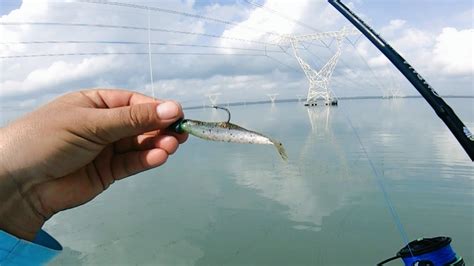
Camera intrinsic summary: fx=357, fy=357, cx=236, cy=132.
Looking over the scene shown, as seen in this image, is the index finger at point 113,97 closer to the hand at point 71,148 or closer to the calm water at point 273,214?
the hand at point 71,148

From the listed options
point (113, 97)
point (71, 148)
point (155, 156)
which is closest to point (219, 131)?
point (155, 156)

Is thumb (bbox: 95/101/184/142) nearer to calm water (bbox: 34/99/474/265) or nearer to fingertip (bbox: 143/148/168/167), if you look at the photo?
fingertip (bbox: 143/148/168/167)

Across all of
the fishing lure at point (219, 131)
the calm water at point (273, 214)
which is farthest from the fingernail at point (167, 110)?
the calm water at point (273, 214)

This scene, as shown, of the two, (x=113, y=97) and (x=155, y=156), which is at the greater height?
(x=113, y=97)

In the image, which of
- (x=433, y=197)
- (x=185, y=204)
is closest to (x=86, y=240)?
(x=185, y=204)

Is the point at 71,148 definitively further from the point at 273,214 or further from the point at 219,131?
the point at 273,214

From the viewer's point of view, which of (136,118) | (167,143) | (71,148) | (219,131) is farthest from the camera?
(167,143)

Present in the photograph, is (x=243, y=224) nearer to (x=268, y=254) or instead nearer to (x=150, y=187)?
(x=268, y=254)
